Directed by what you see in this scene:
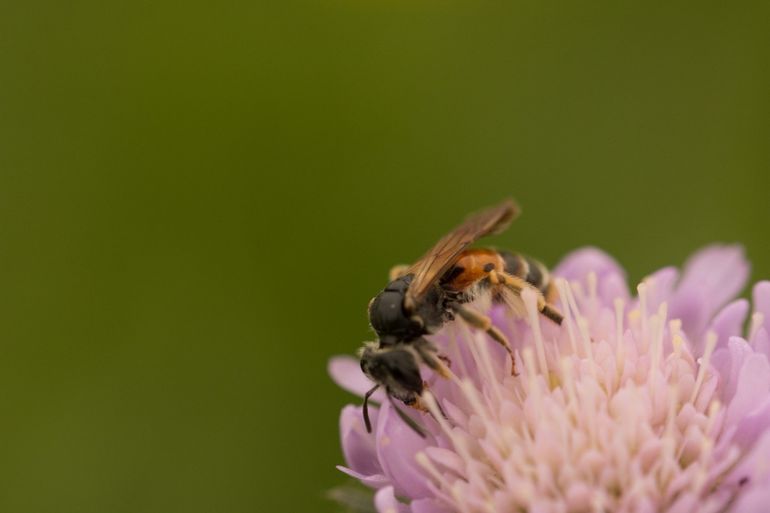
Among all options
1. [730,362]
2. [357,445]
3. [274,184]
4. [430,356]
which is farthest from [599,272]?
[274,184]

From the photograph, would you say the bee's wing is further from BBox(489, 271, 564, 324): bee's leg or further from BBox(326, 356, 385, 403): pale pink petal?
BBox(326, 356, 385, 403): pale pink petal

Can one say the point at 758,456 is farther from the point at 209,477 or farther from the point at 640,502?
the point at 209,477

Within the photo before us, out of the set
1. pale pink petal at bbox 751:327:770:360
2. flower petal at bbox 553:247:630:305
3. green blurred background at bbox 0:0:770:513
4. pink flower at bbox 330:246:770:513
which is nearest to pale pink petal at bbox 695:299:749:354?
pink flower at bbox 330:246:770:513

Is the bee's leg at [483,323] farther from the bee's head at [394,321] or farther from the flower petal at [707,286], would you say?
the flower petal at [707,286]

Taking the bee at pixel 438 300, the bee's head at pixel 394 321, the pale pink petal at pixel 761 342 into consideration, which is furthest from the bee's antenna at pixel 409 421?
the pale pink petal at pixel 761 342

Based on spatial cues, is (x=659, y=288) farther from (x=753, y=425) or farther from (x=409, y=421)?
(x=409, y=421)

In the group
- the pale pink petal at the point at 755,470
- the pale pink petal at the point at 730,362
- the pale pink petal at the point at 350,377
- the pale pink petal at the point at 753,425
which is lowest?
the pale pink petal at the point at 755,470

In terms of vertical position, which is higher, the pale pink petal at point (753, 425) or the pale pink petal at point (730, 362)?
the pale pink petal at point (730, 362)

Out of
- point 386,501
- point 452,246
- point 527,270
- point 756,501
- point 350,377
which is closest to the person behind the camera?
point 756,501
